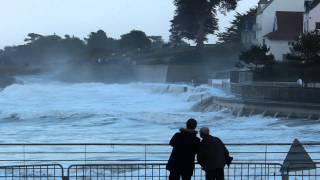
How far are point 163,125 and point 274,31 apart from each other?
29944 millimetres

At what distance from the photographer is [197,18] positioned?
263ft

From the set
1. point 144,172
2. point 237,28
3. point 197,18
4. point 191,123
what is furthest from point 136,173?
point 237,28

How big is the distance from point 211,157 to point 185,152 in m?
0.32

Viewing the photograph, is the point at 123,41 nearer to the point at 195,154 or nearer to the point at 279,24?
the point at 279,24

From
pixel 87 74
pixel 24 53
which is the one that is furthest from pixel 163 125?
pixel 24 53

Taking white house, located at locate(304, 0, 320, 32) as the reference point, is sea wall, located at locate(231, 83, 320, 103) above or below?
below

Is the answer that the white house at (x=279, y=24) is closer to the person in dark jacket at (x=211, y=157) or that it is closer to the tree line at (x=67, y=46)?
the person in dark jacket at (x=211, y=157)

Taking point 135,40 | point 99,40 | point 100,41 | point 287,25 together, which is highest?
point 99,40

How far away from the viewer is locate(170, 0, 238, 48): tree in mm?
78062

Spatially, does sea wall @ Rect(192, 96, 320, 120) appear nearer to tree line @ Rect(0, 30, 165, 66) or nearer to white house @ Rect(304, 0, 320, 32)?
white house @ Rect(304, 0, 320, 32)

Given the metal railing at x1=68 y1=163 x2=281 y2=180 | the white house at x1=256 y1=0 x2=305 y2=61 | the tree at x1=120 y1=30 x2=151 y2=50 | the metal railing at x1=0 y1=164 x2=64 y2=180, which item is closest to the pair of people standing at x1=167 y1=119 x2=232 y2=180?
the metal railing at x1=0 y1=164 x2=64 y2=180

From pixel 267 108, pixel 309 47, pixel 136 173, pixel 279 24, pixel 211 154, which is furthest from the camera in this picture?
pixel 279 24

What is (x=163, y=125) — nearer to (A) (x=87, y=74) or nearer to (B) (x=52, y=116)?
(B) (x=52, y=116)

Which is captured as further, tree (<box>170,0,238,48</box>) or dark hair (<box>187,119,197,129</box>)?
tree (<box>170,0,238,48</box>)
